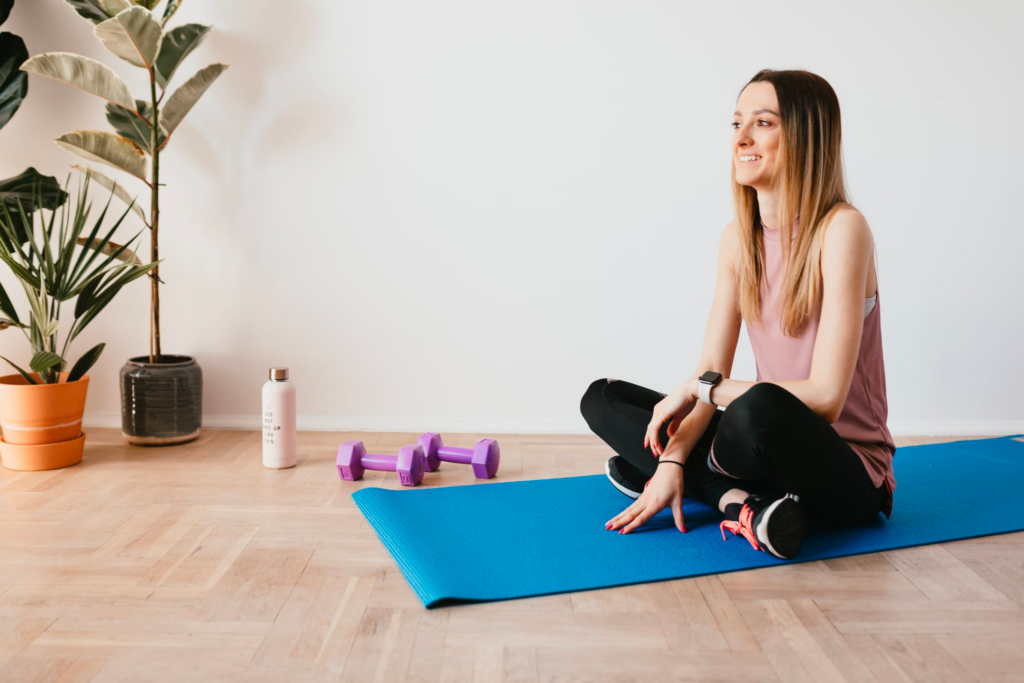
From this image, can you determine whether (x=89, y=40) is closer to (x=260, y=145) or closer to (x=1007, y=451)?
(x=260, y=145)

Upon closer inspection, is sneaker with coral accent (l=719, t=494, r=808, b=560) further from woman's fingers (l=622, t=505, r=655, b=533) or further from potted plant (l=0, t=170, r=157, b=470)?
potted plant (l=0, t=170, r=157, b=470)

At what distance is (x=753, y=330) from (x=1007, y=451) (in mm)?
1304

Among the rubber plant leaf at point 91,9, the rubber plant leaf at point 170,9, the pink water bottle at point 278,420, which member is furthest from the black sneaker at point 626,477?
the rubber plant leaf at point 91,9

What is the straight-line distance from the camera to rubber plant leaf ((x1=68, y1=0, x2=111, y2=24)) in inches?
87.8

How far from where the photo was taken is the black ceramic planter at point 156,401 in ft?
7.61

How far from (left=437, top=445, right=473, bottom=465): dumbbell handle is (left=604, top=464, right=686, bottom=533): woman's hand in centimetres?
58

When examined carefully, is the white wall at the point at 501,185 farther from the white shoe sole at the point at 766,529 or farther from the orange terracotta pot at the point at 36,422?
the white shoe sole at the point at 766,529

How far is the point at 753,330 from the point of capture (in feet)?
5.56

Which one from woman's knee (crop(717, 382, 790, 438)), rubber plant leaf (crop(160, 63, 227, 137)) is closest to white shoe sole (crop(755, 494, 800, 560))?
woman's knee (crop(717, 382, 790, 438))

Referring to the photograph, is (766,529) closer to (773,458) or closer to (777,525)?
(777,525)

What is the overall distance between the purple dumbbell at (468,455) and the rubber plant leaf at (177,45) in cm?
132

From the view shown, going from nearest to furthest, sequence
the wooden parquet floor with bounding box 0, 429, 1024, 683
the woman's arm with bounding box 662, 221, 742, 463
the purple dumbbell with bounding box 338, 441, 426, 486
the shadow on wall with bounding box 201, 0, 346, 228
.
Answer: the wooden parquet floor with bounding box 0, 429, 1024, 683
the woman's arm with bounding box 662, 221, 742, 463
the purple dumbbell with bounding box 338, 441, 426, 486
the shadow on wall with bounding box 201, 0, 346, 228

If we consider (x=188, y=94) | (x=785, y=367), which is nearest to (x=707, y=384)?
(x=785, y=367)

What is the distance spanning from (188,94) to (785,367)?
1859 millimetres
